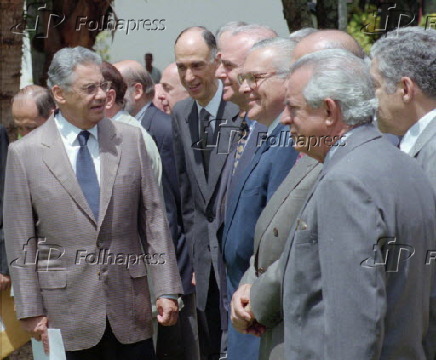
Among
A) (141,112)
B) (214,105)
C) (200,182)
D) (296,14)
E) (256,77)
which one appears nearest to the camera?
(256,77)

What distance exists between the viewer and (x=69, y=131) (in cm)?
528

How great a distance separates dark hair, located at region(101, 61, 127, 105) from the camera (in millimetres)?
6263

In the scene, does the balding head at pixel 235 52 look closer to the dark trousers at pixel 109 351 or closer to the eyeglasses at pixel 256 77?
the eyeglasses at pixel 256 77

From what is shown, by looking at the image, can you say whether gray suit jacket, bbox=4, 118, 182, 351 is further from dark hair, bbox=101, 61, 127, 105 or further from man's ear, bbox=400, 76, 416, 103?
man's ear, bbox=400, 76, 416, 103

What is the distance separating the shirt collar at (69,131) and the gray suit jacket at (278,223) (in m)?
1.46

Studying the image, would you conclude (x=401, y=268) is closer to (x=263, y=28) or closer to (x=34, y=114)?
(x=263, y=28)

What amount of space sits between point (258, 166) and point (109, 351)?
1.32m

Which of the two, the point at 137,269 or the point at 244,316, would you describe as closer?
the point at 244,316

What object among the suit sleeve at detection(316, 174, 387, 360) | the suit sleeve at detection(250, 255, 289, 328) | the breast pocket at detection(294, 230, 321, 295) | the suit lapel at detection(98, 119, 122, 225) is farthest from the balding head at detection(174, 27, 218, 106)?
the suit sleeve at detection(316, 174, 387, 360)

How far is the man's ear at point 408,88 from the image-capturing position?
4168mm

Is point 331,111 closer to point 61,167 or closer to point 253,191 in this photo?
point 253,191

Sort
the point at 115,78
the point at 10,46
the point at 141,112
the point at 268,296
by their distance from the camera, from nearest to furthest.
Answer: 1. the point at 268,296
2. the point at 115,78
3. the point at 141,112
4. the point at 10,46

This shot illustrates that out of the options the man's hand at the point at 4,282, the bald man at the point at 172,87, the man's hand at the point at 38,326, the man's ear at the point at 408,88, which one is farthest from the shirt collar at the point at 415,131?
the bald man at the point at 172,87

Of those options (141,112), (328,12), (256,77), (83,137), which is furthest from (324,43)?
(328,12)
